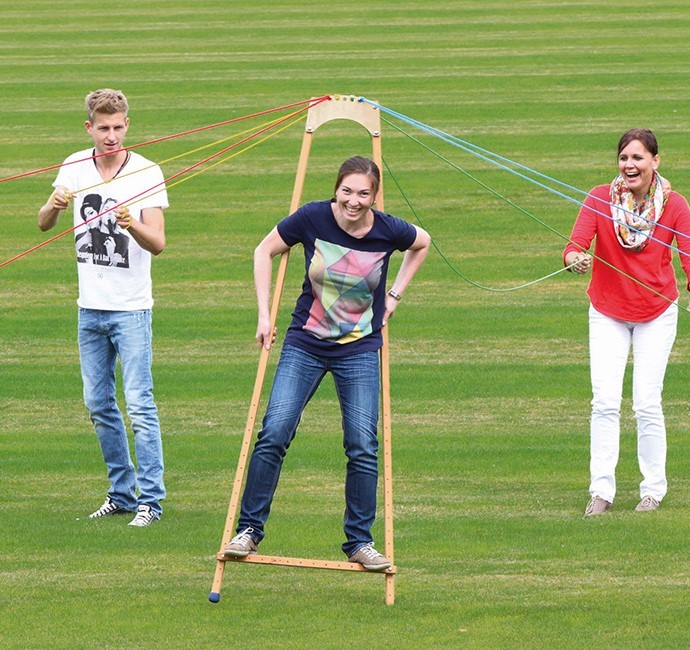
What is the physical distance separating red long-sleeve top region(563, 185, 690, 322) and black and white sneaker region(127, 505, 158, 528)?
9.53 ft

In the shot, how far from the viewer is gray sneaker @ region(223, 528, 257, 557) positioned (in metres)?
7.69

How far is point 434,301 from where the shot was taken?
639 inches

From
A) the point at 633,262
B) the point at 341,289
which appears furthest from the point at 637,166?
the point at 341,289

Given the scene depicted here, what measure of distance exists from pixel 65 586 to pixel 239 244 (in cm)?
1050

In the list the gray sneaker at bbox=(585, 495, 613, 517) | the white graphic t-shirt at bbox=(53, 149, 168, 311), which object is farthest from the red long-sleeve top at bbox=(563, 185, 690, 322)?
the white graphic t-shirt at bbox=(53, 149, 168, 311)

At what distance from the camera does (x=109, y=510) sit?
970 cm

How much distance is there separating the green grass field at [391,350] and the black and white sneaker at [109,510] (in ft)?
0.56

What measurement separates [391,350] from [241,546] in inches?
273

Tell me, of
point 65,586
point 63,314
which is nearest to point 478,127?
point 63,314

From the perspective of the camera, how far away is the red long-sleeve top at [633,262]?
375 inches

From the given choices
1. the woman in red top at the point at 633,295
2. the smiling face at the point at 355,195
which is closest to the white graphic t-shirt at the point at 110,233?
the smiling face at the point at 355,195

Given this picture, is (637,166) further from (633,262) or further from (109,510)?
(109,510)

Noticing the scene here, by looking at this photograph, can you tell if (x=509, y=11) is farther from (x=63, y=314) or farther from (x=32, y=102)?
(x=63, y=314)

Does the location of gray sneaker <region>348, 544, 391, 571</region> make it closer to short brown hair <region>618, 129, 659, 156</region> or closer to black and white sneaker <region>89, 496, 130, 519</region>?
black and white sneaker <region>89, 496, 130, 519</region>
